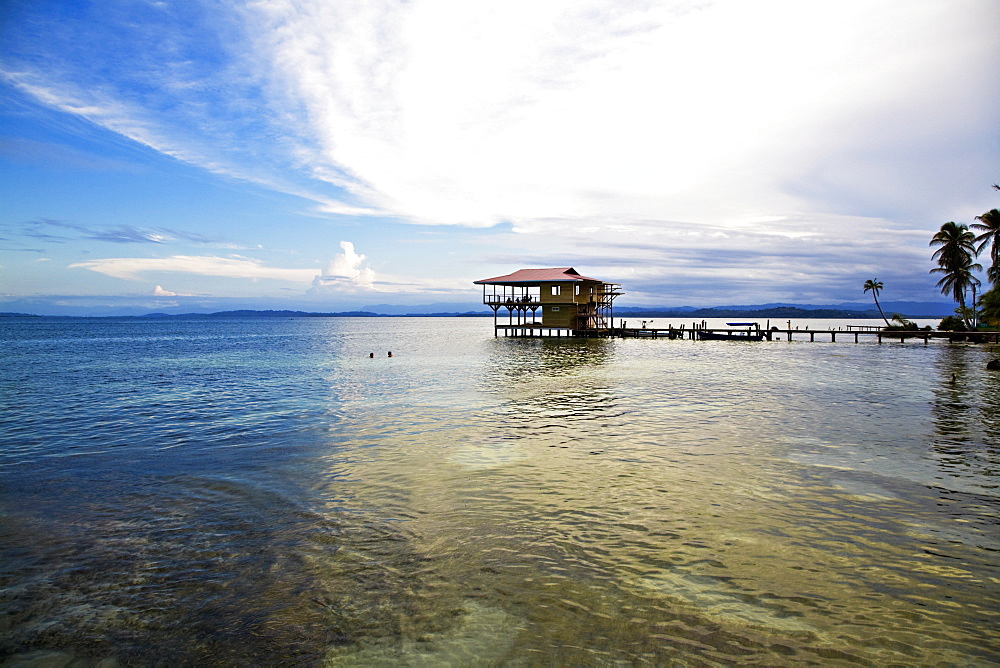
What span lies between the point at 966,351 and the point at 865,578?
52.7m

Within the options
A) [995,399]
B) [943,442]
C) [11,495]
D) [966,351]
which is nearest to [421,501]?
[11,495]

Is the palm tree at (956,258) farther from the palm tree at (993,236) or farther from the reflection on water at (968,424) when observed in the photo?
the reflection on water at (968,424)

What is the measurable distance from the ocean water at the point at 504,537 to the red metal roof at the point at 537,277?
4210 cm

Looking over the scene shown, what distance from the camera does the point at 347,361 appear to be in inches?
1665

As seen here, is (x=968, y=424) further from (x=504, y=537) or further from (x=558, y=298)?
(x=558, y=298)

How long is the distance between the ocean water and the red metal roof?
138 ft

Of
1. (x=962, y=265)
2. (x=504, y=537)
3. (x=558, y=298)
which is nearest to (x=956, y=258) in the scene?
(x=962, y=265)

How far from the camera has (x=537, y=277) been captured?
2502 inches

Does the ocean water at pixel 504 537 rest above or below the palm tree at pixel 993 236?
below

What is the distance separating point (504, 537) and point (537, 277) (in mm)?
56386

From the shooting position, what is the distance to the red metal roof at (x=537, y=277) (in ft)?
199

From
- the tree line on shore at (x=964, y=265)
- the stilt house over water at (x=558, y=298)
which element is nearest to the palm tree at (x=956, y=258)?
the tree line on shore at (x=964, y=265)

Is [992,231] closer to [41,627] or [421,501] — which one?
[421,501]

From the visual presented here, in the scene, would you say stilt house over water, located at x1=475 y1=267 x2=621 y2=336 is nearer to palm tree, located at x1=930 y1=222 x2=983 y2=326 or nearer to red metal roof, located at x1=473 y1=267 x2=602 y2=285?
red metal roof, located at x1=473 y1=267 x2=602 y2=285
